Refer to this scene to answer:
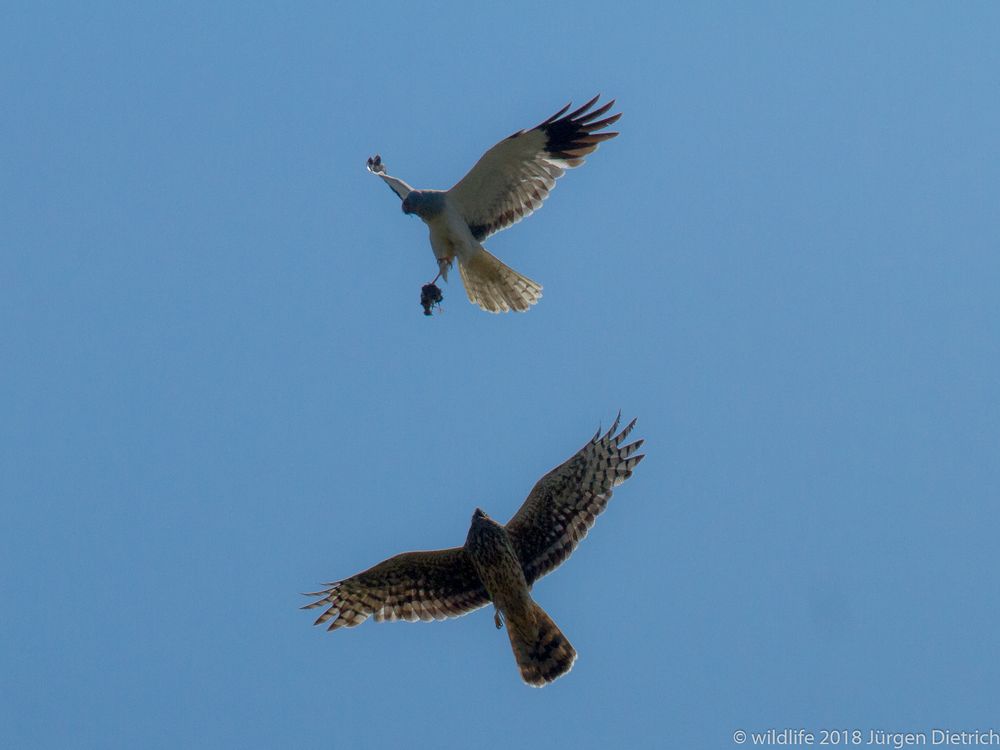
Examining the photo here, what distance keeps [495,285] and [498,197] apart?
2.51 feet

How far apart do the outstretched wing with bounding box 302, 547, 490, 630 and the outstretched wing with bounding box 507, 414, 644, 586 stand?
1.57ft

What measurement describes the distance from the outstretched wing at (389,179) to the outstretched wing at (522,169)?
1.35 feet

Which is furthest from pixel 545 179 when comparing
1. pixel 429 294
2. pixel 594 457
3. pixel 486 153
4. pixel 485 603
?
pixel 485 603

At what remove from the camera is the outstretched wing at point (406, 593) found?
1015 centimetres

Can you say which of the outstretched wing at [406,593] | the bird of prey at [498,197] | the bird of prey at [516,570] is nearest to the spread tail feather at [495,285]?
the bird of prey at [498,197]

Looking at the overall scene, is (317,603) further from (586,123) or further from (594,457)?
(586,123)

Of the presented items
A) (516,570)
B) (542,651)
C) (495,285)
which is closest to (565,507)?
(516,570)

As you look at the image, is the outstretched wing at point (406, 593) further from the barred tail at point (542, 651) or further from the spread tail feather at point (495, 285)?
the spread tail feather at point (495, 285)

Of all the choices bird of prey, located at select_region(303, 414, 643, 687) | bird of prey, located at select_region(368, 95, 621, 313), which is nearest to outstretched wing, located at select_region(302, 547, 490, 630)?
bird of prey, located at select_region(303, 414, 643, 687)

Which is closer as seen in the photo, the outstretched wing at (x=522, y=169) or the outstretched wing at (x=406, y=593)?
the outstretched wing at (x=406, y=593)

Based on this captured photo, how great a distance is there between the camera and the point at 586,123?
11281 mm

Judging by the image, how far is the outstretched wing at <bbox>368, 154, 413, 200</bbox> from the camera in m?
11.7

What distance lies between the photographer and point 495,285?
12.0m

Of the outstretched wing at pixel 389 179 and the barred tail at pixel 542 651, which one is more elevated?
the outstretched wing at pixel 389 179
